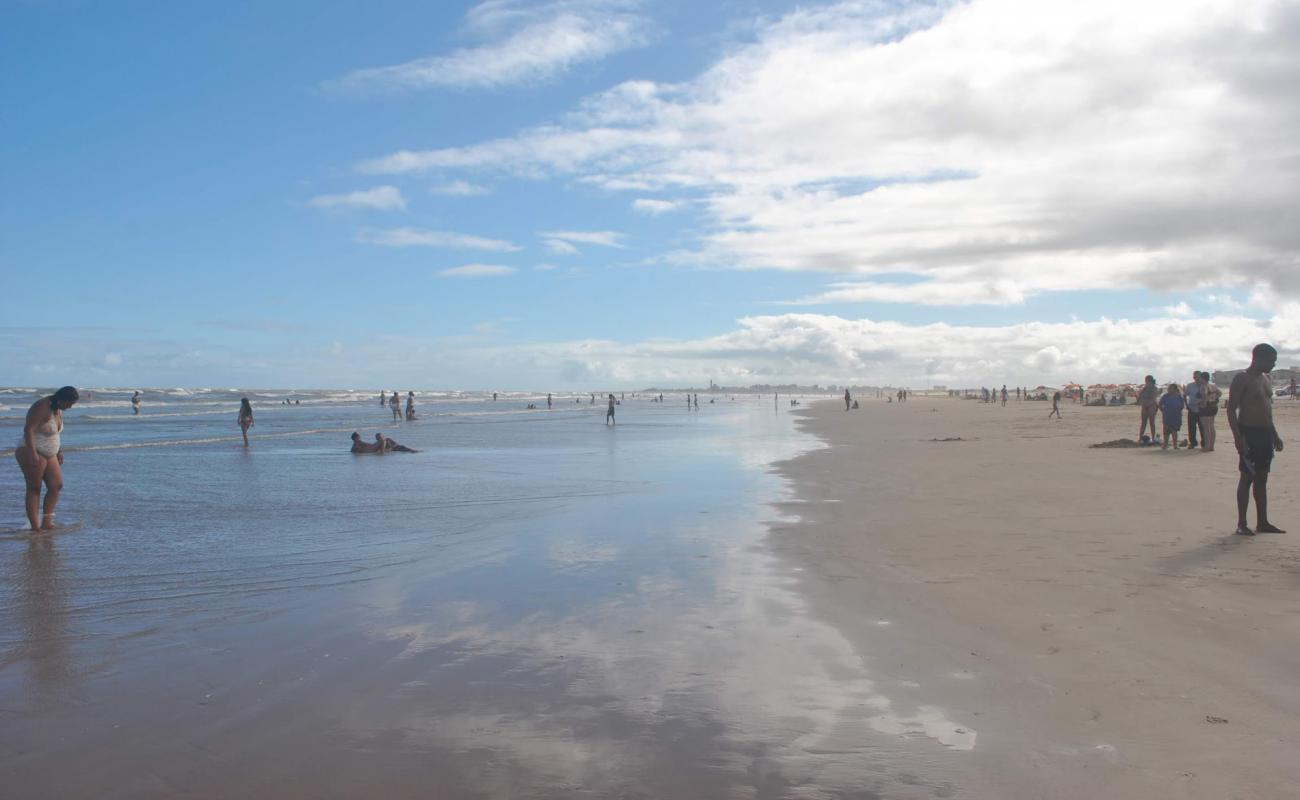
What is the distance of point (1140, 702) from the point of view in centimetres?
437

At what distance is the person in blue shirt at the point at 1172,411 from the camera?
762 inches

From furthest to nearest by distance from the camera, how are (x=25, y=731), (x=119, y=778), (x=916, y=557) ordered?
(x=916, y=557)
(x=25, y=731)
(x=119, y=778)

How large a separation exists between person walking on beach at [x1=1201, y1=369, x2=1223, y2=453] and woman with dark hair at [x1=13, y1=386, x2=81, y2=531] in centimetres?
2145

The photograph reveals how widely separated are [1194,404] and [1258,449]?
37.1 ft

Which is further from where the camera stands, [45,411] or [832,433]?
[832,433]

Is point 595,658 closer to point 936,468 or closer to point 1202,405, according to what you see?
point 936,468

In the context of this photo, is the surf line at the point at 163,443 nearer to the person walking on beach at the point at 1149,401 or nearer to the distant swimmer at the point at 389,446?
the distant swimmer at the point at 389,446

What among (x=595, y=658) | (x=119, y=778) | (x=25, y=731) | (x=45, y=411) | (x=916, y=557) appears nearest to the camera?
(x=119, y=778)

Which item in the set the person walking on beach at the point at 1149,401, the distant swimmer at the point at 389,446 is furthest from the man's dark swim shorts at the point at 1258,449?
the distant swimmer at the point at 389,446

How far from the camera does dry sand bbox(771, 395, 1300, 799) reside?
3.73m

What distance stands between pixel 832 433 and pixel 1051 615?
2945 cm

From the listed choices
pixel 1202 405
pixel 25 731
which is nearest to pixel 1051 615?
pixel 25 731

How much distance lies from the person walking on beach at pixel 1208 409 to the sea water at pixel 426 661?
497 inches

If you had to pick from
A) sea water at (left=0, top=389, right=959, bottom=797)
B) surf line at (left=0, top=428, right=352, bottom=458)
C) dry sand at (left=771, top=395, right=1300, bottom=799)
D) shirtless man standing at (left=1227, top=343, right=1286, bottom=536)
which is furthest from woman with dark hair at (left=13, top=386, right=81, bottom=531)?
surf line at (left=0, top=428, right=352, bottom=458)
